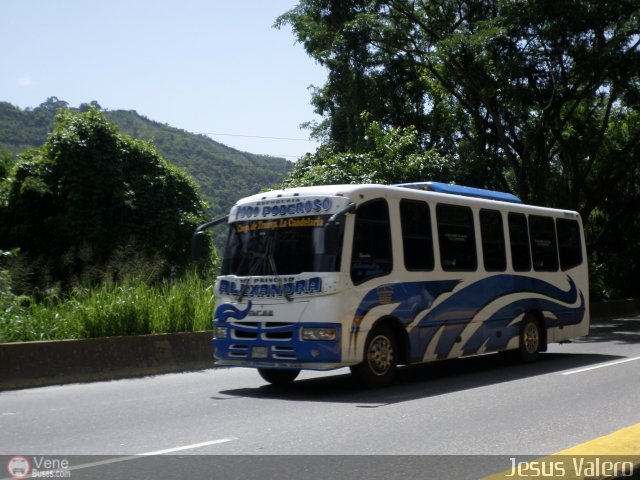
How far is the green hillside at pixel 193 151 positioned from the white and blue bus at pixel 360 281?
4745 centimetres

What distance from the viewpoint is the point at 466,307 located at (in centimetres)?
1313

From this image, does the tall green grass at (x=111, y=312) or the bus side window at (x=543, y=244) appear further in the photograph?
the bus side window at (x=543, y=244)

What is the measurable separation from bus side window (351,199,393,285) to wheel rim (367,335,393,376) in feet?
2.93

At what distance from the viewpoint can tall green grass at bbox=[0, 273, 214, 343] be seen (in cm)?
1339

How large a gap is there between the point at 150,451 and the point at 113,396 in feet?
13.2

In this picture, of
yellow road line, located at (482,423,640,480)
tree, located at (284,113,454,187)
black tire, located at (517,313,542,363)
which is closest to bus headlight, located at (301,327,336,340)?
black tire, located at (517,313,542,363)

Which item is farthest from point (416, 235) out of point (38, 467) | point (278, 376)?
point (38, 467)

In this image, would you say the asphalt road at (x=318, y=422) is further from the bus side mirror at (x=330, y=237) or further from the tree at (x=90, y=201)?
the tree at (x=90, y=201)

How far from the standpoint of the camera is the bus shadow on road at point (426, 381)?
10.8m

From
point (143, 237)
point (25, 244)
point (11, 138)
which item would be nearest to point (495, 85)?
point (143, 237)

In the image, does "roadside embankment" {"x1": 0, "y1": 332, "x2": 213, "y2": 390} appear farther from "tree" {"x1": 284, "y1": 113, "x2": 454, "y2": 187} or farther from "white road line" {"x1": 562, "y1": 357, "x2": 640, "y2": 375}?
"tree" {"x1": 284, "y1": 113, "x2": 454, "y2": 187}

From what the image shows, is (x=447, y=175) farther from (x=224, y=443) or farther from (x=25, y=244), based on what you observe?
(x=224, y=443)

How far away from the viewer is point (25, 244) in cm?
2642

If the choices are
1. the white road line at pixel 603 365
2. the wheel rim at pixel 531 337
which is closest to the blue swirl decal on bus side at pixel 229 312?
the white road line at pixel 603 365
